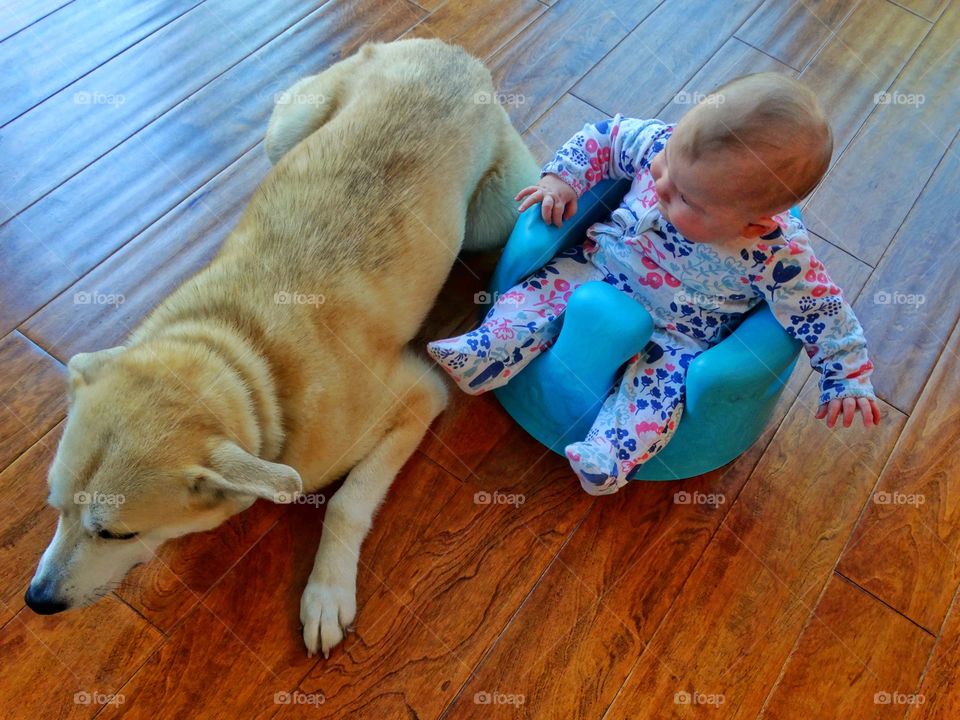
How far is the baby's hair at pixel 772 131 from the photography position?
1.69m

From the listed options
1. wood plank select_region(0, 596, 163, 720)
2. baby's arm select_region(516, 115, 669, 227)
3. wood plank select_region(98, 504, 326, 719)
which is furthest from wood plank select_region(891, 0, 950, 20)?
wood plank select_region(0, 596, 163, 720)

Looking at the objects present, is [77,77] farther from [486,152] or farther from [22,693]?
[22,693]

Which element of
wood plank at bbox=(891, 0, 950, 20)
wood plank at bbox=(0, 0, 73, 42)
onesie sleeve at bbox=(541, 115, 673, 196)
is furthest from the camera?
wood plank at bbox=(891, 0, 950, 20)

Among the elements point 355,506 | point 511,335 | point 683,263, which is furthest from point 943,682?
point 355,506

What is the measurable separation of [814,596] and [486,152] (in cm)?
160

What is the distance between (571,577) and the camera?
6.88 ft

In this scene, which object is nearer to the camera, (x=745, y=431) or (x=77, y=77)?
(x=745, y=431)

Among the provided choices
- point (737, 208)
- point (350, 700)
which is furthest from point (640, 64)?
point (350, 700)

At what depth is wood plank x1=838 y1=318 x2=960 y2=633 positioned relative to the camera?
216 cm

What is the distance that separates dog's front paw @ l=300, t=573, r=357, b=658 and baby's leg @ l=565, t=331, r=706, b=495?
679 mm

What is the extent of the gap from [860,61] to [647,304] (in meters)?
1.88

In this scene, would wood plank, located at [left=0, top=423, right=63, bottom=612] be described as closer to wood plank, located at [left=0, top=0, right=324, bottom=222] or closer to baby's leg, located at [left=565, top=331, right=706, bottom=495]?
wood plank, located at [left=0, top=0, right=324, bottom=222]

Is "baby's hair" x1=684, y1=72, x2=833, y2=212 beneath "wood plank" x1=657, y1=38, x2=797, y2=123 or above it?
above

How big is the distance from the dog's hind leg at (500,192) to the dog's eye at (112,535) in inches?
54.6
